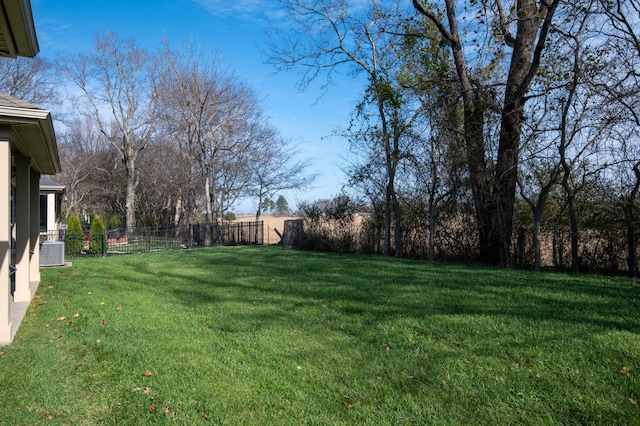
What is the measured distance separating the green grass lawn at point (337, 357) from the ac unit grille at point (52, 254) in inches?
205

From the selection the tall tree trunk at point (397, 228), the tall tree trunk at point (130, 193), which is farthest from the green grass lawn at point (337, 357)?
the tall tree trunk at point (130, 193)

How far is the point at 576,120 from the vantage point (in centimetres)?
1040

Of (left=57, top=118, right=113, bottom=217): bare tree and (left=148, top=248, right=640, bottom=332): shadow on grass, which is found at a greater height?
(left=57, top=118, right=113, bottom=217): bare tree

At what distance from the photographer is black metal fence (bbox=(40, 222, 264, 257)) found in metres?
18.7

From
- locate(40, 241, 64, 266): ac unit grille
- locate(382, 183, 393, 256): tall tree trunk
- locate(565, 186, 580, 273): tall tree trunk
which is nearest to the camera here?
locate(565, 186, 580, 273): tall tree trunk

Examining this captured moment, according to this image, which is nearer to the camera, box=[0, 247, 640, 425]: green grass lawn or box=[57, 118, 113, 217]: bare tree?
box=[0, 247, 640, 425]: green grass lawn

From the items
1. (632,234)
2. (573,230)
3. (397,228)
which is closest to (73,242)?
(397,228)

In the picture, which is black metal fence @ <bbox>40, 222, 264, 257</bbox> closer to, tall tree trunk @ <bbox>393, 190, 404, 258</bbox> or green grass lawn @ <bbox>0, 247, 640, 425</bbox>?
tall tree trunk @ <bbox>393, 190, 404, 258</bbox>

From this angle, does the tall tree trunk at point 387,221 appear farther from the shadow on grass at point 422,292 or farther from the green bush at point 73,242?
the green bush at point 73,242

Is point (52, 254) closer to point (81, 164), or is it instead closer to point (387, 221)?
point (387, 221)

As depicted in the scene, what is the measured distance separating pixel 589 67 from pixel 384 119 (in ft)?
22.2

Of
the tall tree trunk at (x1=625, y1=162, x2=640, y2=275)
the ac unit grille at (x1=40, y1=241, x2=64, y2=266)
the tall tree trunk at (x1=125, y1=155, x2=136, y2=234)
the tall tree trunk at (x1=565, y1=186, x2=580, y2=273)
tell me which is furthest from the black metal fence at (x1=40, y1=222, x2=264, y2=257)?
the tall tree trunk at (x1=625, y1=162, x2=640, y2=275)

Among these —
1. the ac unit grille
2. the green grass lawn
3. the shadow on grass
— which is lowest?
the green grass lawn

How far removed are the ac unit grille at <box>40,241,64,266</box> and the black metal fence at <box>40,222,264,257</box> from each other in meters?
5.41
